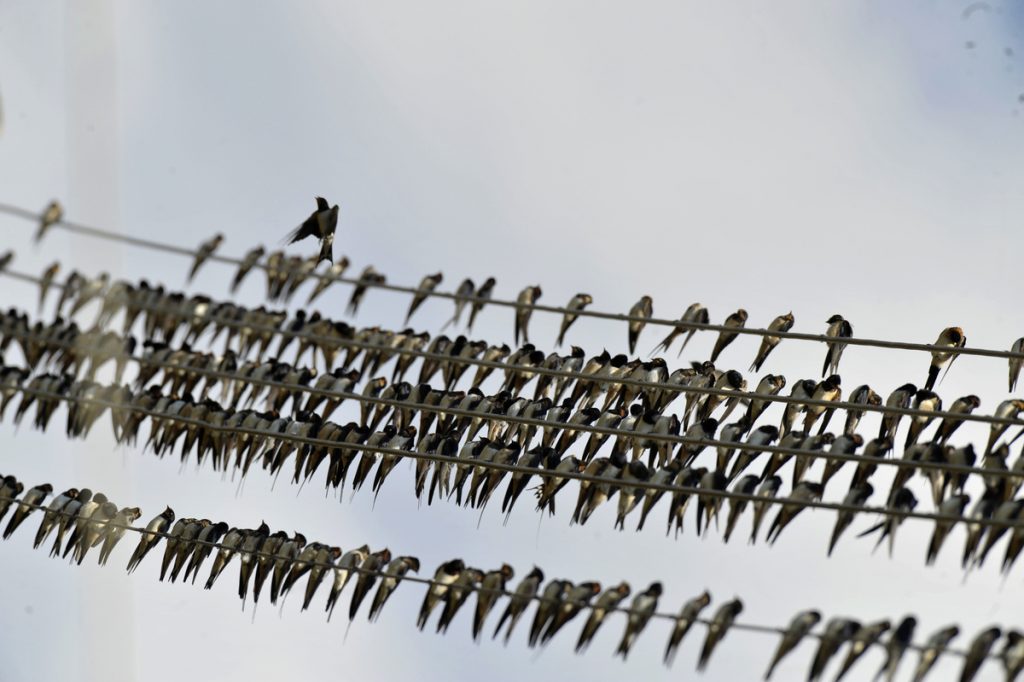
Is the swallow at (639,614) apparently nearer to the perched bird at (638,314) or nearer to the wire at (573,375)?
the wire at (573,375)

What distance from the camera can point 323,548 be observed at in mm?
11836

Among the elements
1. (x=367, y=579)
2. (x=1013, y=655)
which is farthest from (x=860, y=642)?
(x=367, y=579)

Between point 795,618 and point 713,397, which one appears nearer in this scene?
point 795,618

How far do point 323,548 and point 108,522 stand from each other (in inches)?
86.7

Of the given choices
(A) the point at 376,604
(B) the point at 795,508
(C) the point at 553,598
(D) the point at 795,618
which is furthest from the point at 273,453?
(D) the point at 795,618

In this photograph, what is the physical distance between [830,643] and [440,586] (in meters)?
3.09

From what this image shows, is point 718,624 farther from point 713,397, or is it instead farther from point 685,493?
point 713,397

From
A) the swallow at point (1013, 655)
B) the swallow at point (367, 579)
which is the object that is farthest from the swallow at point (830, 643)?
the swallow at point (367, 579)

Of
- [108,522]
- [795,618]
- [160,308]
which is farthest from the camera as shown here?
[108,522]

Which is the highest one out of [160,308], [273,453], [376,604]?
[160,308]

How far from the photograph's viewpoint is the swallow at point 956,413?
444 inches

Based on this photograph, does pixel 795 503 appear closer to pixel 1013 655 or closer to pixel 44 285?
pixel 1013 655

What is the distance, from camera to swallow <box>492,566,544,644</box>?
33.6 ft

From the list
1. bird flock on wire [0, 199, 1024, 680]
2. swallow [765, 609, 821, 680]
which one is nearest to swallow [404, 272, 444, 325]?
bird flock on wire [0, 199, 1024, 680]
